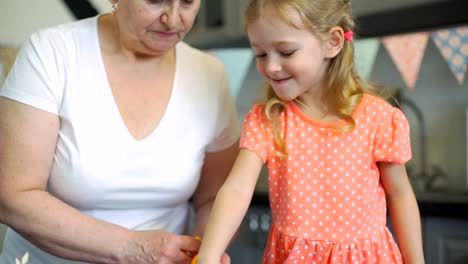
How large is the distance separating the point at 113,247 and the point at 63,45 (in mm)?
436

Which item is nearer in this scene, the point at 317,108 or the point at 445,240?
the point at 317,108

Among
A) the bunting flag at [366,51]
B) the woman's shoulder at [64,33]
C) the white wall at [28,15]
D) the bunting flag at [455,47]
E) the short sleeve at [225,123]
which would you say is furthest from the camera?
the bunting flag at [366,51]

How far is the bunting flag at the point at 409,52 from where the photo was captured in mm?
2633

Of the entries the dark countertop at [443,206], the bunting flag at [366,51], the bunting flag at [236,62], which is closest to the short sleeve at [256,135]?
the dark countertop at [443,206]

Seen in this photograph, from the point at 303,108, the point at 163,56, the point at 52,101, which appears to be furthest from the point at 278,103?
the point at 52,101

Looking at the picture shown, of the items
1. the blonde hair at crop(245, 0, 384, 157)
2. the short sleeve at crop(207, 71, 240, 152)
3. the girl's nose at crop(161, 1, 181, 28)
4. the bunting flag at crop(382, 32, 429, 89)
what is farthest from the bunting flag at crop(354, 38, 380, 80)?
the girl's nose at crop(161, 1, 181, 28)

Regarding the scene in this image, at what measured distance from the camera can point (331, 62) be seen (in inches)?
47.5

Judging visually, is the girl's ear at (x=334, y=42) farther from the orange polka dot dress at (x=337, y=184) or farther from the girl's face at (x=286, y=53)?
the orange polka dot dress at (x=337, y=184)

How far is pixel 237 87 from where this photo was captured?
11.1 feet

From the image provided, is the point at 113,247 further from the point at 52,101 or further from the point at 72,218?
the point at 52,101

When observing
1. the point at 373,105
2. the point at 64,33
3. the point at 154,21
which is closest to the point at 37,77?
the point at 64,33

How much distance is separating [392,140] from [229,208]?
335mm

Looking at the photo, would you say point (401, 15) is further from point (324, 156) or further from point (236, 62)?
point (324, 156)

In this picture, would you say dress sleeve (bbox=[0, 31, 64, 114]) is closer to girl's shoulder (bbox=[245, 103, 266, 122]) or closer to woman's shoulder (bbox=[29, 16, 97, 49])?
woman's shoulder (bbox=[29, 16, 97, 49])
